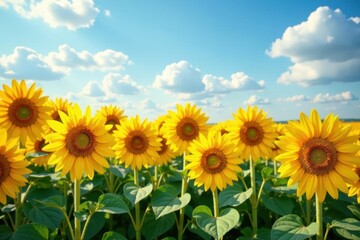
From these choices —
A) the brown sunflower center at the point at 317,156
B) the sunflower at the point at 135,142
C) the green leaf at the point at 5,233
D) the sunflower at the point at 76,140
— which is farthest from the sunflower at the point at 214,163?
the green leaf at the point at 5,233

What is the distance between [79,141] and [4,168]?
0.99 m

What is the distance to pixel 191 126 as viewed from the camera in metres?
6.64

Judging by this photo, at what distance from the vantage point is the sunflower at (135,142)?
19.1 feet

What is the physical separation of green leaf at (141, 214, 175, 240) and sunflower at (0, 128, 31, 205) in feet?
7.78

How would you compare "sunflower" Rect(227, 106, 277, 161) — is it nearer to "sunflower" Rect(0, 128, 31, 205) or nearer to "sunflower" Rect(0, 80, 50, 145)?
"sunflower" Rect(0, 80, 50, 145)

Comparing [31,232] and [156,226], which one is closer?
[31,232]

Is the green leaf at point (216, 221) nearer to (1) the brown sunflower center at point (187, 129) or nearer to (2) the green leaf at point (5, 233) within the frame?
(1) the brown sunflower center at point (187, 129)

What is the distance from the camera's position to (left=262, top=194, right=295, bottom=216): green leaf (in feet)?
17.1

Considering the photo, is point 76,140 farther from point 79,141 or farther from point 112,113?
point 112,113

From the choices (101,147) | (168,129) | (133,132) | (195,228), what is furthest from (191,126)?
(101,147)

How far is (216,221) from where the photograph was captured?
14.8ft

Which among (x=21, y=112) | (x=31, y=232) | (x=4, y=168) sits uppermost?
(x=21, y=112)

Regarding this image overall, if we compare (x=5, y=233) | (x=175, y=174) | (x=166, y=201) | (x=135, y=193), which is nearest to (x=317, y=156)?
(x=166, y=201)

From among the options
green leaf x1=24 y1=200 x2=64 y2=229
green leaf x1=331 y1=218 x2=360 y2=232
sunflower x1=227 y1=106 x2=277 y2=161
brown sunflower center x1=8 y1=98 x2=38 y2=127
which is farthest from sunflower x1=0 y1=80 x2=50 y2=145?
green leaf x1=331 y1=218 x2=360 y2=232
